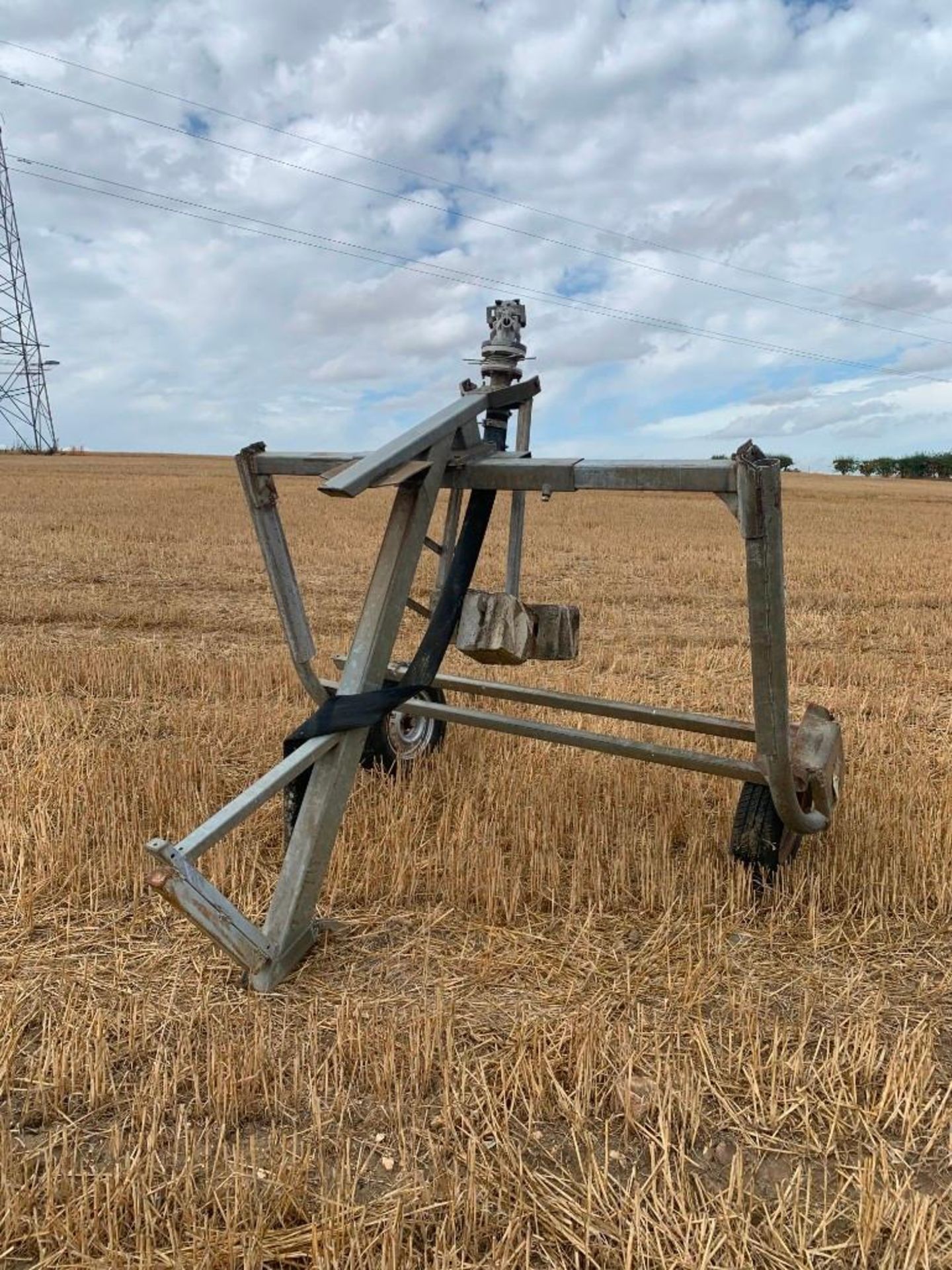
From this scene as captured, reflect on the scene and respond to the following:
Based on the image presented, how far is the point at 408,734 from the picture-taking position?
16.6ft

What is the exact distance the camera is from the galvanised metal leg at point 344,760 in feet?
9.66

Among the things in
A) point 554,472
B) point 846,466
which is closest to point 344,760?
point 554,472

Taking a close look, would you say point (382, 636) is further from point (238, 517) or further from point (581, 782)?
point (238, 517)

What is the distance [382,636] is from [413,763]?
1942mm

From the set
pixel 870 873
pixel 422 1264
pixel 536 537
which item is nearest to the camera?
pixel 422 1264

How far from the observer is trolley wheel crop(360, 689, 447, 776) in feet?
15.4

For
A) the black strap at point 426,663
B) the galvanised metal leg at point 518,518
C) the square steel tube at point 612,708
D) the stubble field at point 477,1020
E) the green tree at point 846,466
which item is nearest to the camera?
the stubble field at point 477,1020

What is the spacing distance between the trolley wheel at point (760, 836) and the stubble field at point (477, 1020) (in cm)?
15

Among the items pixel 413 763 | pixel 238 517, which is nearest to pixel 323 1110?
pixel 413 763

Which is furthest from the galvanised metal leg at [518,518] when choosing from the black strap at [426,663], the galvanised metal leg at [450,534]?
the black strap at [426,663]

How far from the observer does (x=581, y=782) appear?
4.88m

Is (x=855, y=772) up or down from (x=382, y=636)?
down

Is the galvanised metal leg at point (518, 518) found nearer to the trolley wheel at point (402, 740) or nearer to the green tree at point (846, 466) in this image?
the trolley wheel at point (402, 740)

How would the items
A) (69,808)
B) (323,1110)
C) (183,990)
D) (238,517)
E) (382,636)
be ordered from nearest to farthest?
(323,1110) < (183,990) < (382,636) < (69,808) < (238,517)
